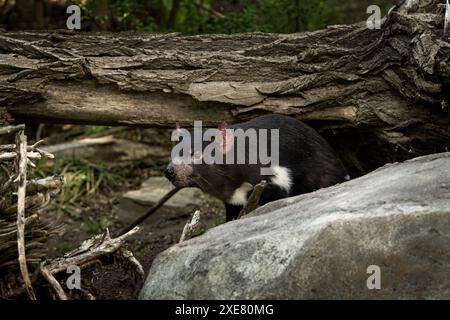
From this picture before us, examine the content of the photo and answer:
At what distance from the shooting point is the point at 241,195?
5824 millimetres

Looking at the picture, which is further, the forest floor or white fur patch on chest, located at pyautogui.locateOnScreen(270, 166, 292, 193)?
the forest floor

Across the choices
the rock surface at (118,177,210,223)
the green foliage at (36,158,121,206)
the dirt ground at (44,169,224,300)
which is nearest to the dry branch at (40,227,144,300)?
the dirt ground at (44,169,224,300)

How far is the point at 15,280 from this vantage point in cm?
433

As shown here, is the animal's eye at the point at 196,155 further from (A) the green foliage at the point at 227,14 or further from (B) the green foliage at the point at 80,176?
(B) the green foliage at the point at 80,176

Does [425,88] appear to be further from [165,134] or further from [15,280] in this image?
[165,134]

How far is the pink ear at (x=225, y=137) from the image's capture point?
5.46 metres

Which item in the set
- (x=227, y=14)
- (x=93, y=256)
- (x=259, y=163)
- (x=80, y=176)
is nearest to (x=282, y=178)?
(x=259, y=163)

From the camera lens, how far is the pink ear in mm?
5461

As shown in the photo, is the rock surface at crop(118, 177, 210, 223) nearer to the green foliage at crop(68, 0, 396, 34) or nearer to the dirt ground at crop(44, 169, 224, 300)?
the dirt ground at crop(44, 169, 224, 300)

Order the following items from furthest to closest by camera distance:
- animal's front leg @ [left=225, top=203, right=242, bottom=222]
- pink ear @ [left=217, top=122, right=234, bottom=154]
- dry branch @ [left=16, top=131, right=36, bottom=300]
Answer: animal's front leg @ [left=225, top=203, right=242, bottom=222] → pink ear @ [left=217, top=122, right=234, bottom=154] → dry branch @ [left=16, top=131, right=36, bottom=300]

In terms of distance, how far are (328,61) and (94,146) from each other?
3815 millimetres

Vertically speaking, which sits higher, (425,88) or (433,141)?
(425,88)

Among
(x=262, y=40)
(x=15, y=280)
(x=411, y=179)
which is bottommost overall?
(x=15, y=280)

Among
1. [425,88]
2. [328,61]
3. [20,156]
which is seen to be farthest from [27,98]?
[425,88]
